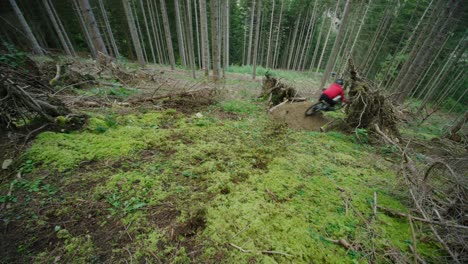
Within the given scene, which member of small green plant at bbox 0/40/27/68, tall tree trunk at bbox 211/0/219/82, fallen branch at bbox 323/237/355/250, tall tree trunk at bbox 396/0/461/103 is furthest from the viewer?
tall tree trunk at bbox 211/0/219/82

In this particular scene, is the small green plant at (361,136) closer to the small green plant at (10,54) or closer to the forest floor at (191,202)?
the forest floor at (191,202)

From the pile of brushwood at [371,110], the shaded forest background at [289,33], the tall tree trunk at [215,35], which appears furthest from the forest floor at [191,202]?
the tall tree trunk at [215,35]

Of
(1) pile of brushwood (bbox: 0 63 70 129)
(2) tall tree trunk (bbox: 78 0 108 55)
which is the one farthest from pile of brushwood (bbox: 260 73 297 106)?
(2) tall tree trunk (bbox: 78 0 108 55)

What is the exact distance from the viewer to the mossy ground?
1.58m

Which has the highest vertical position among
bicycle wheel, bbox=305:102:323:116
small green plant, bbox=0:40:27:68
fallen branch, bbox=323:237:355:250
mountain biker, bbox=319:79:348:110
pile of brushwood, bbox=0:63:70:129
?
small green plant, bbox=0:40:27:68

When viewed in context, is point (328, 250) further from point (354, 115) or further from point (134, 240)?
point (354, 115)

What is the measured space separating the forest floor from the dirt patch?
186cm

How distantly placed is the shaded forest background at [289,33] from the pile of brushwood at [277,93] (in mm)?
2249

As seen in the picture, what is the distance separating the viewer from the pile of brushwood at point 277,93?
693cm

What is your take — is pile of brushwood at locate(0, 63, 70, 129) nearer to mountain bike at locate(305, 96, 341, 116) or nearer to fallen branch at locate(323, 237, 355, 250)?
fallen branch at locate(323, 237, 355, 250)

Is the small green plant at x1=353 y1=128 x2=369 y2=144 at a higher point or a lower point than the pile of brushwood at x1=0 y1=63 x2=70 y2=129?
lower

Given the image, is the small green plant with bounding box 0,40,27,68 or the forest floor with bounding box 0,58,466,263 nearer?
the forest floor with bounding box 0,58,466,263

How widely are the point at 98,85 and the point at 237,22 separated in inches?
1221

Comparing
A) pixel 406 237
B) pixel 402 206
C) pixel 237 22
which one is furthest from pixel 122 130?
pixel 237 22
